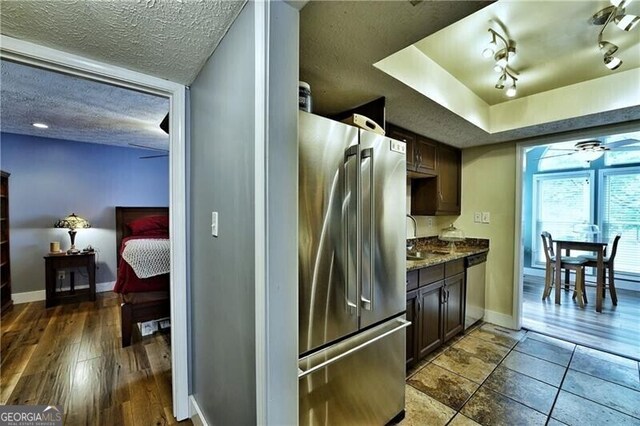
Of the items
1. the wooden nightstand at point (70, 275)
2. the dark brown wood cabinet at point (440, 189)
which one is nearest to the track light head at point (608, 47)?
the dark brown wood cabinet at point (440, 189)

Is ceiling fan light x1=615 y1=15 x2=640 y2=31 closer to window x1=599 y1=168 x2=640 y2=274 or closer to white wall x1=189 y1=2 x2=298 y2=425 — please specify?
white wall x1=189 y1=2 x2=298 y2=425

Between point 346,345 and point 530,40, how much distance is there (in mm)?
2195

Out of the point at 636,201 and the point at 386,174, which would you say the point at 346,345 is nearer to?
the point at 386,174

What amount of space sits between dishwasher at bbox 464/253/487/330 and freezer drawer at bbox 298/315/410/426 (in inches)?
60.9

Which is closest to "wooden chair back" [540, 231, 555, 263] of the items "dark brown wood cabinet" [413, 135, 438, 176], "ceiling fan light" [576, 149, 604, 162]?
"ceiling fan light" [576, 149, 604, 162]

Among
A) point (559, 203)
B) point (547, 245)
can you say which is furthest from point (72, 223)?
point (559, 203)

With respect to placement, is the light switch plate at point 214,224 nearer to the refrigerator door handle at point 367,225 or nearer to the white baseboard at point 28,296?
the refrigerator door handle at point 367,225

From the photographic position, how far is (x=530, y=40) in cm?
173

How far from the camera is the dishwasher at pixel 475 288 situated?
2.83m

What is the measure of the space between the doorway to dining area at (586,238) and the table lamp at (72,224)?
574 cm

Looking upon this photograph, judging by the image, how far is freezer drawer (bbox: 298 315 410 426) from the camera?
1.21 meters

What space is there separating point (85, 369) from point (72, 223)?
248cm

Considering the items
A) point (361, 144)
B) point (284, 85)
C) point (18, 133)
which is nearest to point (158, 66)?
point (284, 85)

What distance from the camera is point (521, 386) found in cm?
203
